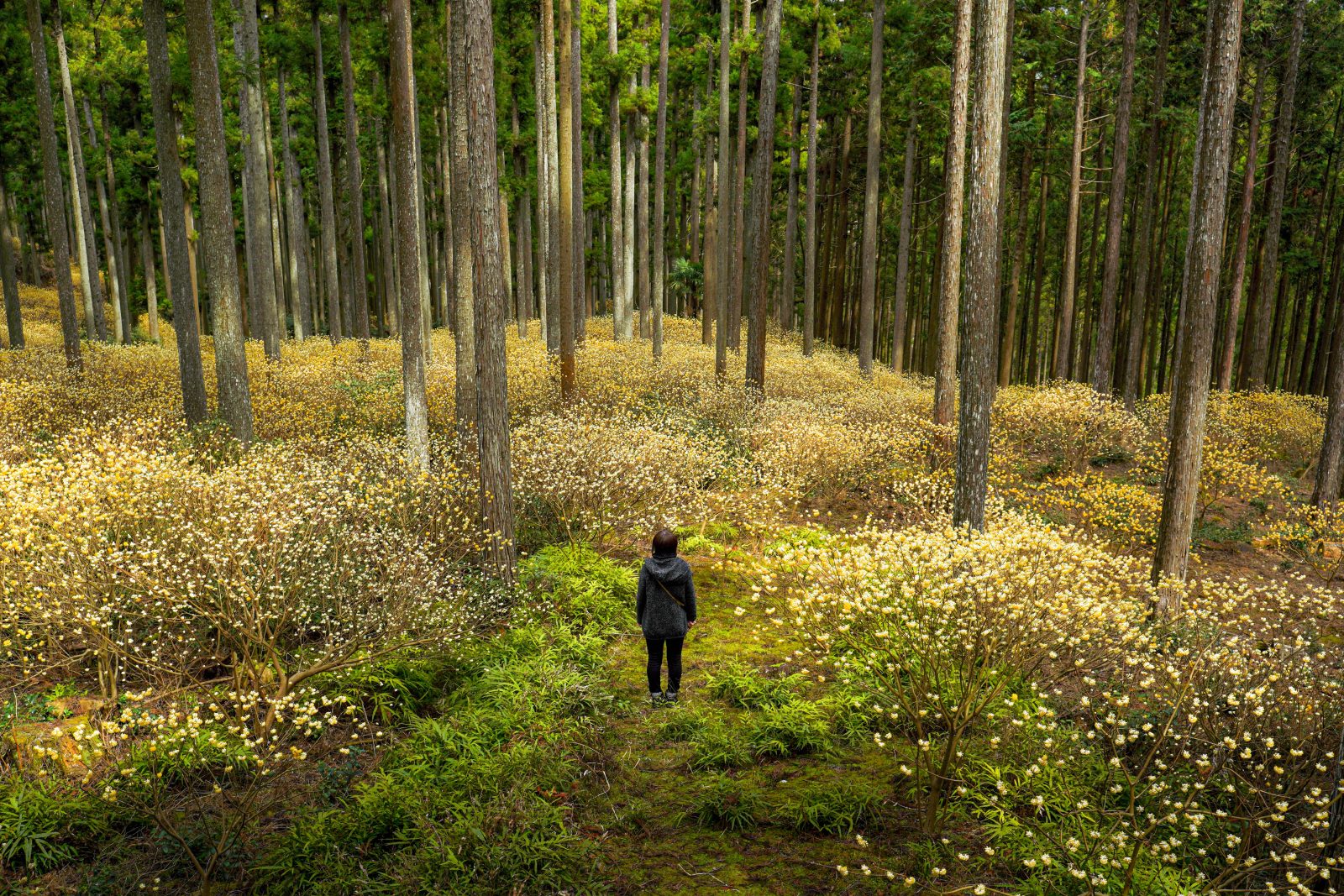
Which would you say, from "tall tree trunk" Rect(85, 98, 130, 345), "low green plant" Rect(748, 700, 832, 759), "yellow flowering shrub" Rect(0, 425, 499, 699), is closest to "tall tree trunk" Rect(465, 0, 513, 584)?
"yellow flowering shrub" Rect(0, 425, 499, 699)

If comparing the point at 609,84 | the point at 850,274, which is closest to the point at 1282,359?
the point at 850,274

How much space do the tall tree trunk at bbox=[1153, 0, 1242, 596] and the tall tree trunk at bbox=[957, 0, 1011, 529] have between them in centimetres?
190

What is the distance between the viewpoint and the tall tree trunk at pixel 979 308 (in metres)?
8.48

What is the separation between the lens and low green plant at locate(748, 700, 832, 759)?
6.00 m

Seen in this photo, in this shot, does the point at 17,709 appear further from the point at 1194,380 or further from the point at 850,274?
the point at 850,274

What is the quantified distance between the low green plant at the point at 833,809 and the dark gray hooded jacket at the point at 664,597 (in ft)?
6.05

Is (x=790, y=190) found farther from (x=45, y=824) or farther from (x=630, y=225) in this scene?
(x=45, y=824)

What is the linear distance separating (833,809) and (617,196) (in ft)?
72.9

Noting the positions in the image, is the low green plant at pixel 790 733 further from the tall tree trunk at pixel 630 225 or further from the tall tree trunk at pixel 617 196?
the tall tree trunk at pixel 630 225

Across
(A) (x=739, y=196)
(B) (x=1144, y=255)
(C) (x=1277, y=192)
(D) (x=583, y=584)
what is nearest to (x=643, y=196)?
(A) (x=739, y=196)

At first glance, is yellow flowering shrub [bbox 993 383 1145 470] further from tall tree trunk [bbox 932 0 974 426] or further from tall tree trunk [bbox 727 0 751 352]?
tall tree trunk [bbox 727 0 751 352]

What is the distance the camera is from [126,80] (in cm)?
2658

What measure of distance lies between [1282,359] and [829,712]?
191 ft

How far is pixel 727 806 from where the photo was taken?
5172mm
